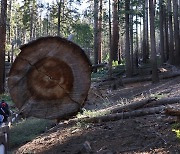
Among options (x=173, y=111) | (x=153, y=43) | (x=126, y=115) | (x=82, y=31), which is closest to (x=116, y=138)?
(x=173, y=111)

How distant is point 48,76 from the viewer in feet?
22.7

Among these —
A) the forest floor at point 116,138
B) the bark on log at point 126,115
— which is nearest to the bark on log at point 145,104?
the bark on log at point 126,115

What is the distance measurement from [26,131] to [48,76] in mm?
4268

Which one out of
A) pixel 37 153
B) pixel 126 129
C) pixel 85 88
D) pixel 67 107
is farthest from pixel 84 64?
pixel 37 153

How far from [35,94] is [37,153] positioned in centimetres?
119

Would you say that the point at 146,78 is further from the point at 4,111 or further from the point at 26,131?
the point at 26,131

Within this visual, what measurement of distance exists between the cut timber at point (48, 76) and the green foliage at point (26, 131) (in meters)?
2.92

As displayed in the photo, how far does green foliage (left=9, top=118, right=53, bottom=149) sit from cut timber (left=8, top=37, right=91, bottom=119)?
2.92 m

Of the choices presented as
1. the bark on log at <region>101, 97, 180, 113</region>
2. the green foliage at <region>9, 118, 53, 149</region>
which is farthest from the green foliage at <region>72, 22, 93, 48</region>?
the bark on log at <region>101, 97, 180, 113</region>

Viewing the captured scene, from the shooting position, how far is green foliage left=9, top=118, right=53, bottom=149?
9.72 metres

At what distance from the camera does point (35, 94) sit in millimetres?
6945

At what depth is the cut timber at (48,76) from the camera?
6.84 meters

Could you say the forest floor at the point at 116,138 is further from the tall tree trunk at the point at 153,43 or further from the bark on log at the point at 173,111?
the tall tree trunk at the point at 153,43

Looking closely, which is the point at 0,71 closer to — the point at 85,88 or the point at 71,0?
the point at 85,88
